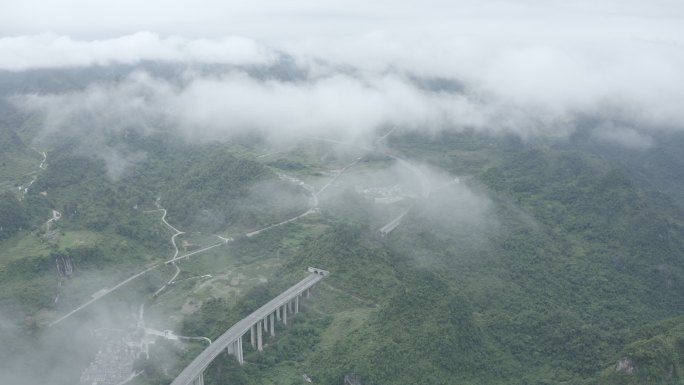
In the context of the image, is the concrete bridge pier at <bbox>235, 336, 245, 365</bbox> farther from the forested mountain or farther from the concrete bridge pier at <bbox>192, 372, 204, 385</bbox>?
the concrete bridge pier at <bbox>192, 372, 204, 385</bbox>

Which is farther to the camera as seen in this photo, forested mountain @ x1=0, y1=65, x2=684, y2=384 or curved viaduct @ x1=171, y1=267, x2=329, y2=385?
forested mountain @ x1=0, y1=65, x2=684, y2=384

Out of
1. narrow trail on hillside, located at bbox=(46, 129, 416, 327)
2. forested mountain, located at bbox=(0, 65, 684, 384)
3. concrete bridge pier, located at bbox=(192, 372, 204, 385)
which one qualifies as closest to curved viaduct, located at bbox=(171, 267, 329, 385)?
concrete bridge pier, located at bbox=(192, 372, 204, 385)

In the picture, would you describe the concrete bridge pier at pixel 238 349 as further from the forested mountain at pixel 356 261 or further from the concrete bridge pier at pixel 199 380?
the concrete bridge pier at pixel 199 380

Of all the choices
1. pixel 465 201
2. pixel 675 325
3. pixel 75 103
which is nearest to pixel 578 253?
pixel 465 201

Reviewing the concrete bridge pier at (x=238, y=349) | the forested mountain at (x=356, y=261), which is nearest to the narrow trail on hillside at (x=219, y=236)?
the forested mountain at (x=356, y=261)

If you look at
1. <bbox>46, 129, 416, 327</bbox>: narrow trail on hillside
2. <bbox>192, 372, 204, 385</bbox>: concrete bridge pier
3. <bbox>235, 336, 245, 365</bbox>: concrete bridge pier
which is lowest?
<bbox>46, 129, 416, 327</bbox>: narrow trail on hillside

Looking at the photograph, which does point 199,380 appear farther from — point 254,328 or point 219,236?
point 219,236

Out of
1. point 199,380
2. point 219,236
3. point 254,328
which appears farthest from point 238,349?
point 219,236

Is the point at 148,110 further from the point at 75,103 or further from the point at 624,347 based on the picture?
the point at 624,347

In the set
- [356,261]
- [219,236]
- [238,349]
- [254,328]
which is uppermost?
[238,349]

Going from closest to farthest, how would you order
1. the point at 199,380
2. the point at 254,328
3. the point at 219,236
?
the point at 199,380, the point at 254,328, the point at 219,236
